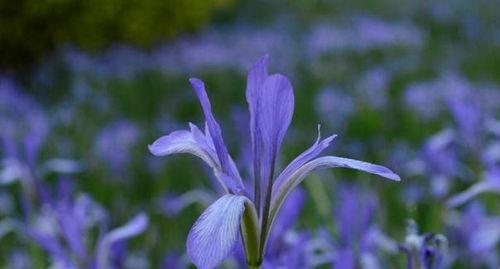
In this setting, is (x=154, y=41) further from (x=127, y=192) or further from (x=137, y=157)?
(x=127, y=192)

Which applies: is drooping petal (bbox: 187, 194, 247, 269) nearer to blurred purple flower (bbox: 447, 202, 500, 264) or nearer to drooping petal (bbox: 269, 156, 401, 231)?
drooping petal (bbox: 269, 156, 401, 231)

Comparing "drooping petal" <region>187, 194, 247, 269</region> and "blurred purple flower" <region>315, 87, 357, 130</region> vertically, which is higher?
"drooping petal" <region>187, 194, 247, 269</region>

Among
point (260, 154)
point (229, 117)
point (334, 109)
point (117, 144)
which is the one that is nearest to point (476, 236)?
point (260, 154)

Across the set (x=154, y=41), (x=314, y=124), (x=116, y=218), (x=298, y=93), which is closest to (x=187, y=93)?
(x=298, y=93)

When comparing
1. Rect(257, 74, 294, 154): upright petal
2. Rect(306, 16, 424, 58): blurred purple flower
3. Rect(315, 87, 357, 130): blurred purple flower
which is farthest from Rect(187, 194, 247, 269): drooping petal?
Rect(306, 16, 424, 58): blurred purple flower

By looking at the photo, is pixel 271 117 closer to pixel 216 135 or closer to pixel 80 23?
pixel 216 135

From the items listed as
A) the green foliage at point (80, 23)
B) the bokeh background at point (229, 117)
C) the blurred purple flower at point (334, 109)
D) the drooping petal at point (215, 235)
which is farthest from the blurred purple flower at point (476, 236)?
the green foliage at point (80, 23)
